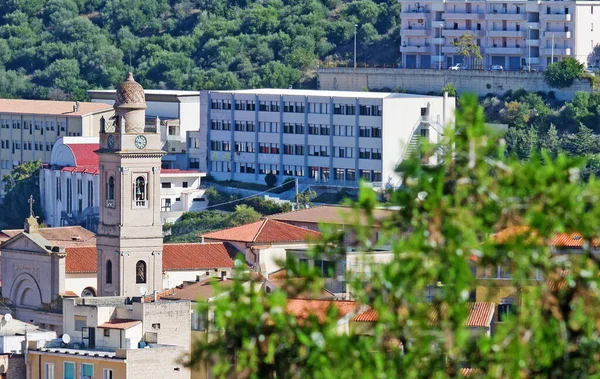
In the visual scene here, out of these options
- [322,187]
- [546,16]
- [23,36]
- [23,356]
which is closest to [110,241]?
[23,356]

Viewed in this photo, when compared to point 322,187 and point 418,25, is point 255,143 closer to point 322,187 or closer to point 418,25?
point 322,187

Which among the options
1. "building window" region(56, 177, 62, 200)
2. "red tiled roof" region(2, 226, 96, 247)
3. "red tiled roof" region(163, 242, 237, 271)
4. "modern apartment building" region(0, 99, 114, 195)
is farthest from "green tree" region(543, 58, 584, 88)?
"red tiled roof" region(163, 242, 237, 271)

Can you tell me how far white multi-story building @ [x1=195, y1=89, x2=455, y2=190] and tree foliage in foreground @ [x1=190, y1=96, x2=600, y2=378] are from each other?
96961 millimetres

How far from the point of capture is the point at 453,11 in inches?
5891

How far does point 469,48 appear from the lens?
14688 cm

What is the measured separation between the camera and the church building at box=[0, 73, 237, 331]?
252 feet

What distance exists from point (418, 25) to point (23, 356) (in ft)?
302

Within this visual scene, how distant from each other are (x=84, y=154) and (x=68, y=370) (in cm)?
→ 6922

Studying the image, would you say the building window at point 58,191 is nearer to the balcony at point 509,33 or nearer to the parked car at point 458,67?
the parked car at point 458,67

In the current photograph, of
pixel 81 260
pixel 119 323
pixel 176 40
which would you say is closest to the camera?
pixel 119 323

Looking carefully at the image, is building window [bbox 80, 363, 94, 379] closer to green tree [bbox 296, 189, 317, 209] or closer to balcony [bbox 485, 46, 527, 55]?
green tree [bbox 296, 189, 317, 209]

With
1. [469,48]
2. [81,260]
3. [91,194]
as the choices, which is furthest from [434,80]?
[81,260]

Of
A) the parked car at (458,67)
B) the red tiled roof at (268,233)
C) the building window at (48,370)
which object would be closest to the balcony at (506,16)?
the parked car at (458,67)

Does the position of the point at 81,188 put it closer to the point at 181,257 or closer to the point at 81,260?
the point at 81,260
